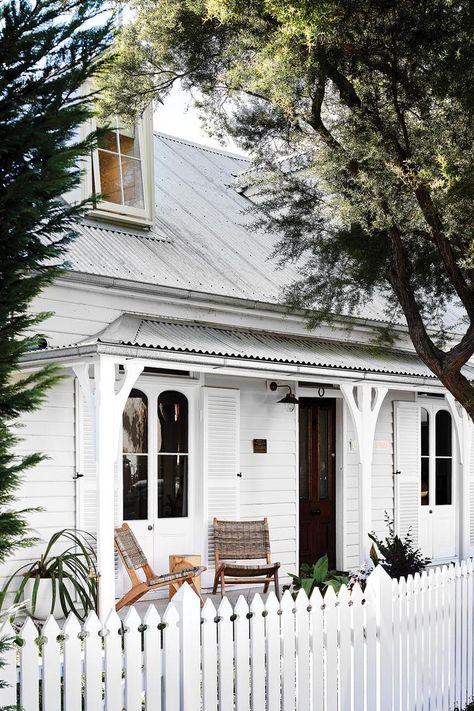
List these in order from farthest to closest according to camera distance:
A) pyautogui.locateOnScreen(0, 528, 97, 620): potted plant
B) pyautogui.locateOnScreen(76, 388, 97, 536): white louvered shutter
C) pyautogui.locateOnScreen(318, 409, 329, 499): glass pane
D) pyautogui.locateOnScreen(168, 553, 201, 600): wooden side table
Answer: pyautogui.locateOnScreen(318, 409, 329, 499): glass pane
pyautogui.locateOnScreen(168, 553, 201, 600): wooden side table
pyautogui.locateOnScreen(76, 388, 97, 536): white louvered shutter
pyautogui.locateOnScreen(0, 528, 97, 620): potted plant

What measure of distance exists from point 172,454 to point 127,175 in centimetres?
345

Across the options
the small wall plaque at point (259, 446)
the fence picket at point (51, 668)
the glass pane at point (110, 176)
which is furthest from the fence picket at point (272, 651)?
the glass pane at point (110, 176)

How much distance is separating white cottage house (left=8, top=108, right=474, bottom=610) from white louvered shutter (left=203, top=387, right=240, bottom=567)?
2cm

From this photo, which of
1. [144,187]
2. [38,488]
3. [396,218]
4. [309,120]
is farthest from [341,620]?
[144,187]

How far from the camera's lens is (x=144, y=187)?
1120 centimetres

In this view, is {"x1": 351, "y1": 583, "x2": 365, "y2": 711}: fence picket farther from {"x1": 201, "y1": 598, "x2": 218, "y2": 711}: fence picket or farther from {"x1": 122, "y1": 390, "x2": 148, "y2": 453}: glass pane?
{"x1": 122, "y1": 390, "x2": 148, "y2": 453}: glass pane

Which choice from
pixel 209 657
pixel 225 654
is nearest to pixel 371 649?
pixel 225 654

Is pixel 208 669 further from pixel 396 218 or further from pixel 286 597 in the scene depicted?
pixel 396 218

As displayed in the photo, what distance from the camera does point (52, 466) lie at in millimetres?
9125

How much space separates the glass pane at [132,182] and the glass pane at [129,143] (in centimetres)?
12

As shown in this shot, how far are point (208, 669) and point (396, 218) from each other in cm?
380

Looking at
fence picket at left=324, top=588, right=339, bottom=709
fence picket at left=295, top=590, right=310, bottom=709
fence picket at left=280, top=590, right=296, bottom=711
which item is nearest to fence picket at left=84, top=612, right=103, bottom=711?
fence picket at left=280, top=590, right=296, bottom=711

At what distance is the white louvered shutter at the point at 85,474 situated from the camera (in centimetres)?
921

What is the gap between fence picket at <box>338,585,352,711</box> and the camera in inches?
204
